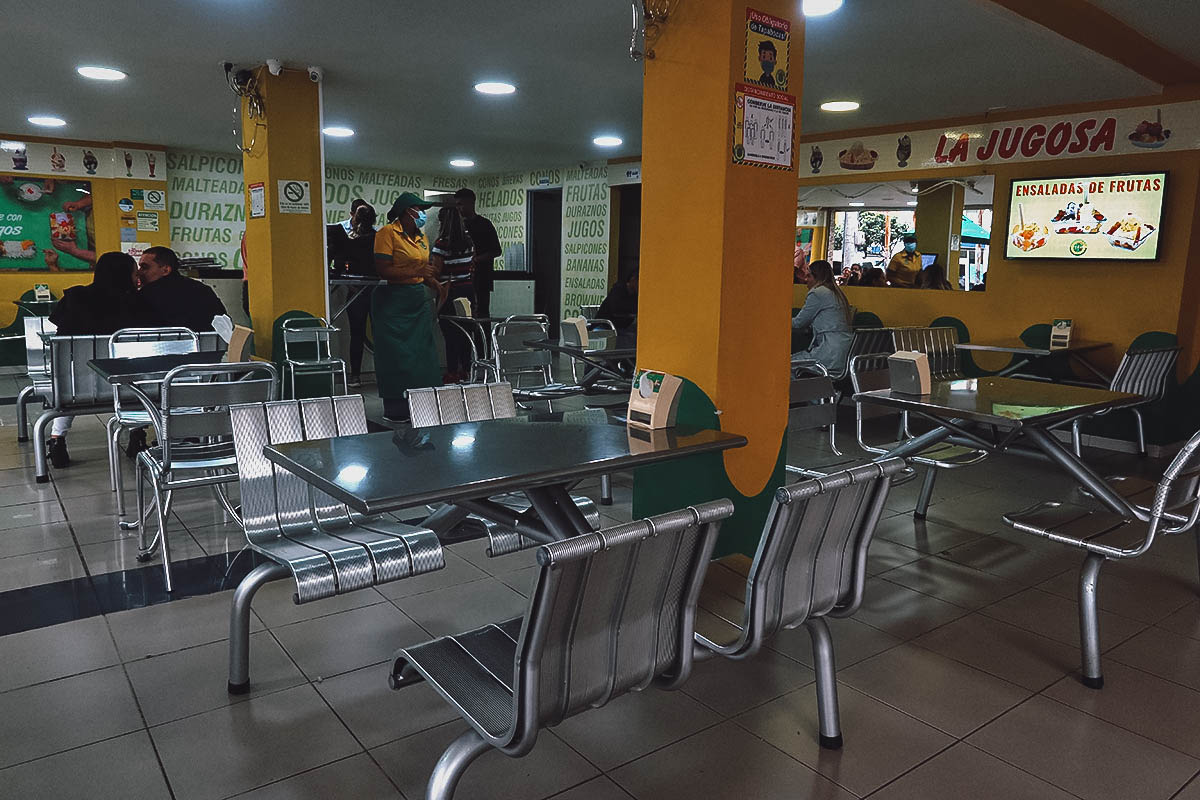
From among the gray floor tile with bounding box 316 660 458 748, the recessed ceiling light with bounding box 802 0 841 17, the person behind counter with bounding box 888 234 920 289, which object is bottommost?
the gray floor tile with bounding box 316 660 458 748

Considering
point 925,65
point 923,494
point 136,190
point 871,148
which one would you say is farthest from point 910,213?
point 136,190

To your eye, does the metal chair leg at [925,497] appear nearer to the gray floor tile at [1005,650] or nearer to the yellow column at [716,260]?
the gray floor tile at [1005,650]

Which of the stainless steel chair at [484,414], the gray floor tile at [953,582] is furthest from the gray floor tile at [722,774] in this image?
the gray floor tile at [953,582]

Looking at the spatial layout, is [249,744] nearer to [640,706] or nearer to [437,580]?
[640,706]

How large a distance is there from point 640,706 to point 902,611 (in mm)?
1253

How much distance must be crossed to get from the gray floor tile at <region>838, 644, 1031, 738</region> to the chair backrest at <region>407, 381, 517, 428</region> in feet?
4.92

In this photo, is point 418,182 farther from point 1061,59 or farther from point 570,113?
point 1061,59

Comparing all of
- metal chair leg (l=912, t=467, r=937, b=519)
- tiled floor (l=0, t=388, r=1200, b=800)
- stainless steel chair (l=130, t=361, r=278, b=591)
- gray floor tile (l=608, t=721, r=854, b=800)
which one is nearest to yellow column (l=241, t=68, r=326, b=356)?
stainless steel chair (l=130, t=361, r=278, b=591)

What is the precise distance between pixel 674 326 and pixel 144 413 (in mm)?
2845

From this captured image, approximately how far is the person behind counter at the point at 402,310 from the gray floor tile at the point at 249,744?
12.7 ft

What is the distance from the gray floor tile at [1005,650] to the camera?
2648mm

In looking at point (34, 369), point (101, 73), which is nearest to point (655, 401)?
point (34, 369)

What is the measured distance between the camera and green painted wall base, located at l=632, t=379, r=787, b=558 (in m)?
3.03

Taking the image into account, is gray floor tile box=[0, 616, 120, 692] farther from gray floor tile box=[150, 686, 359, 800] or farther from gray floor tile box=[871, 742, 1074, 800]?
gray floor tile box=[871, 742, 1074, 800]
